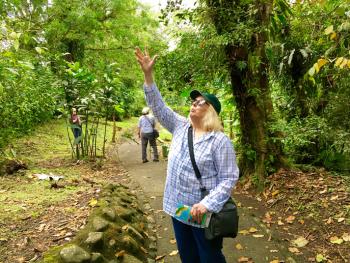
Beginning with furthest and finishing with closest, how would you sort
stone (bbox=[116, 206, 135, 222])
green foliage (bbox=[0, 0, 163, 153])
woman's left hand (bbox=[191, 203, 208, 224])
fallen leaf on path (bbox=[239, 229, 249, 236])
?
green foliage (bbox=[0, 0, 163, 153])
fallen leaf on path (bbox=[239, 229, 249, 236])
stone (bbox=[116, 206, 135, 222])
woman's left hand (bbox=[191, 203, 208, 224])

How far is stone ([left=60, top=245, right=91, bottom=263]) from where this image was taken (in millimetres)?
3356

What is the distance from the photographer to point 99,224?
4.26 m

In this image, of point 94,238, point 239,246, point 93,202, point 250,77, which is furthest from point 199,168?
point 250,77

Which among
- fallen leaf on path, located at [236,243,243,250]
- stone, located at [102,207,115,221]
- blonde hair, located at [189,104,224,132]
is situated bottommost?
fallen leaf on path, located at [236,243,243,250]

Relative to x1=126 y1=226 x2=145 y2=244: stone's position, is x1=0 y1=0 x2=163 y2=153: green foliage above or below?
above

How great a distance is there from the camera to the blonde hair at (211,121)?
295cm

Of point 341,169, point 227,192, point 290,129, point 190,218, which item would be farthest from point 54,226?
point 341,169

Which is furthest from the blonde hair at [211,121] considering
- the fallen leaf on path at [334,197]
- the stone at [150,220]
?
the fallen leaf on path at [334,197]

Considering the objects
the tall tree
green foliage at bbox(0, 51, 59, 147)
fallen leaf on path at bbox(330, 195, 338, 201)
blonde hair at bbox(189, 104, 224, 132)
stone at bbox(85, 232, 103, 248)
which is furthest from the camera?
green foliage at bbox(0, 51, 59, 147)

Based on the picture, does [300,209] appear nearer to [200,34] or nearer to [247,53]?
[247,53]

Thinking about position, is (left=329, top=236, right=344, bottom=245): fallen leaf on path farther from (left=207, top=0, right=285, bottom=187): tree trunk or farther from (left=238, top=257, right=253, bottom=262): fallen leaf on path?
(left=207, top=0, right=285, bottom=187): tree trunk

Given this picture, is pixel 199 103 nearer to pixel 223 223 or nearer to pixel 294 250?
pixel 223 223

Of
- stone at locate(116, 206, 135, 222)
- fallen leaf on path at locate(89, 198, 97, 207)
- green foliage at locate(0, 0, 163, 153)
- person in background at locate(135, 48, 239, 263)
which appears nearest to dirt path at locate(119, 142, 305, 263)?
stone at locate(116, 206, 135, 222)

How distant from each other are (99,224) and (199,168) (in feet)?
6.30
